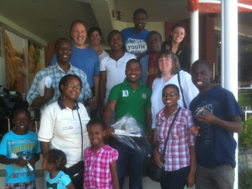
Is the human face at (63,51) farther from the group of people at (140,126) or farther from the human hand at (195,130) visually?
the human hand at (195,130)

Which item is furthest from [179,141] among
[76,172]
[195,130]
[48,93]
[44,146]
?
[48,93]

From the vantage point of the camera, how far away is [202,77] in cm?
245

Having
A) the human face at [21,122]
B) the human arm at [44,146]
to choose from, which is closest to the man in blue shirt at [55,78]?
the human face at [21,122]

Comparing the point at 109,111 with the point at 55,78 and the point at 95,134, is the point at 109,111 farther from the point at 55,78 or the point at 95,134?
the point at 55,78

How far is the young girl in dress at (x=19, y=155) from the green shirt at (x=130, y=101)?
0.89 m

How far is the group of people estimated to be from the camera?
7.72 ft

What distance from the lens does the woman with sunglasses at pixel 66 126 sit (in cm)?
249

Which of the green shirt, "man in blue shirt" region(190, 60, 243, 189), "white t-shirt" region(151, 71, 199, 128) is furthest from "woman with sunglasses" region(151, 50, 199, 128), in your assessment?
"man in blue shirt" region(190, 60, 243, 189)

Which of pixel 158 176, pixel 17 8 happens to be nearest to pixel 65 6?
pixel 17 8

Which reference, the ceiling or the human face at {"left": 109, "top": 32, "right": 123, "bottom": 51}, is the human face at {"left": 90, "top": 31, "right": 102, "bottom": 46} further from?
the ceiling

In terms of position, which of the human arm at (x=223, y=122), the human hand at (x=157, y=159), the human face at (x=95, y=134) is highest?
the human arm at (x=223, y=122)

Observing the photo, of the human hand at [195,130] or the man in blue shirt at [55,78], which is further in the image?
the man in blue shirt at [55,78]

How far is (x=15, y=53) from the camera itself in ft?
31.9

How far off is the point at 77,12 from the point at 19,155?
235 inches
